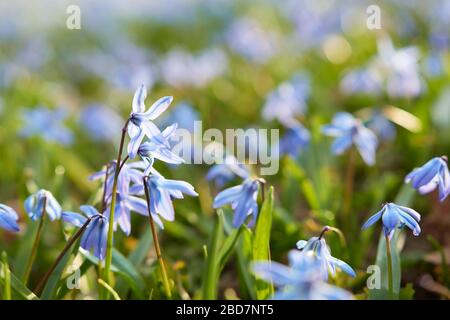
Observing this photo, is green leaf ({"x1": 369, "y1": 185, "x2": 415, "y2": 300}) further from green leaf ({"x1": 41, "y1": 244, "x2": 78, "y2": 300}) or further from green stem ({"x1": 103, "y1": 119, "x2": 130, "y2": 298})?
green leaf ({"x1": 41, "y1": 244, "x2": 78, "y2": 300})

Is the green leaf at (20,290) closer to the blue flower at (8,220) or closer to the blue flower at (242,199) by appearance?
the blue flower at (8,220)

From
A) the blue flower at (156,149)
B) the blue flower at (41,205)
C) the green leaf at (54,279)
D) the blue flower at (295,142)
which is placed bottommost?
the green leaf at (54,279)

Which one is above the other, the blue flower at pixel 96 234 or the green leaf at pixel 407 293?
the blue flower at pixel 96 234

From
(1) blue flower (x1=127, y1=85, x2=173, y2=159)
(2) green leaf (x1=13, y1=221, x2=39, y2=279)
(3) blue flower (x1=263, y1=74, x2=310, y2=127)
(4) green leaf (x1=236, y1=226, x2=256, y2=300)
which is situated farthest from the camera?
(3) blue flower (x1=263, y1=74, x2=310, y2=127)

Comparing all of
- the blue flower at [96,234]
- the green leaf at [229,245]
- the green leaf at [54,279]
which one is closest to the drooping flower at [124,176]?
the blue flower at [96,234]

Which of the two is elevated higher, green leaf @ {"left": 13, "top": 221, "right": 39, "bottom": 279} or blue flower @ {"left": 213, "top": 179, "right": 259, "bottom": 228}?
blue flower @ {"left": 213, "top": 179, "right": 259, "bottom": 228}

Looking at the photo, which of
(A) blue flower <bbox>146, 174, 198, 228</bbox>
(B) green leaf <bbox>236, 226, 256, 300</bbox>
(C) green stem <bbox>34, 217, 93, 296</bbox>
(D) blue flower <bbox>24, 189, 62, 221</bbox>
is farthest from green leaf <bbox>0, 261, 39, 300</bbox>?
(B) green leaf <bbox>236, 226, 256, 300</bbox>
